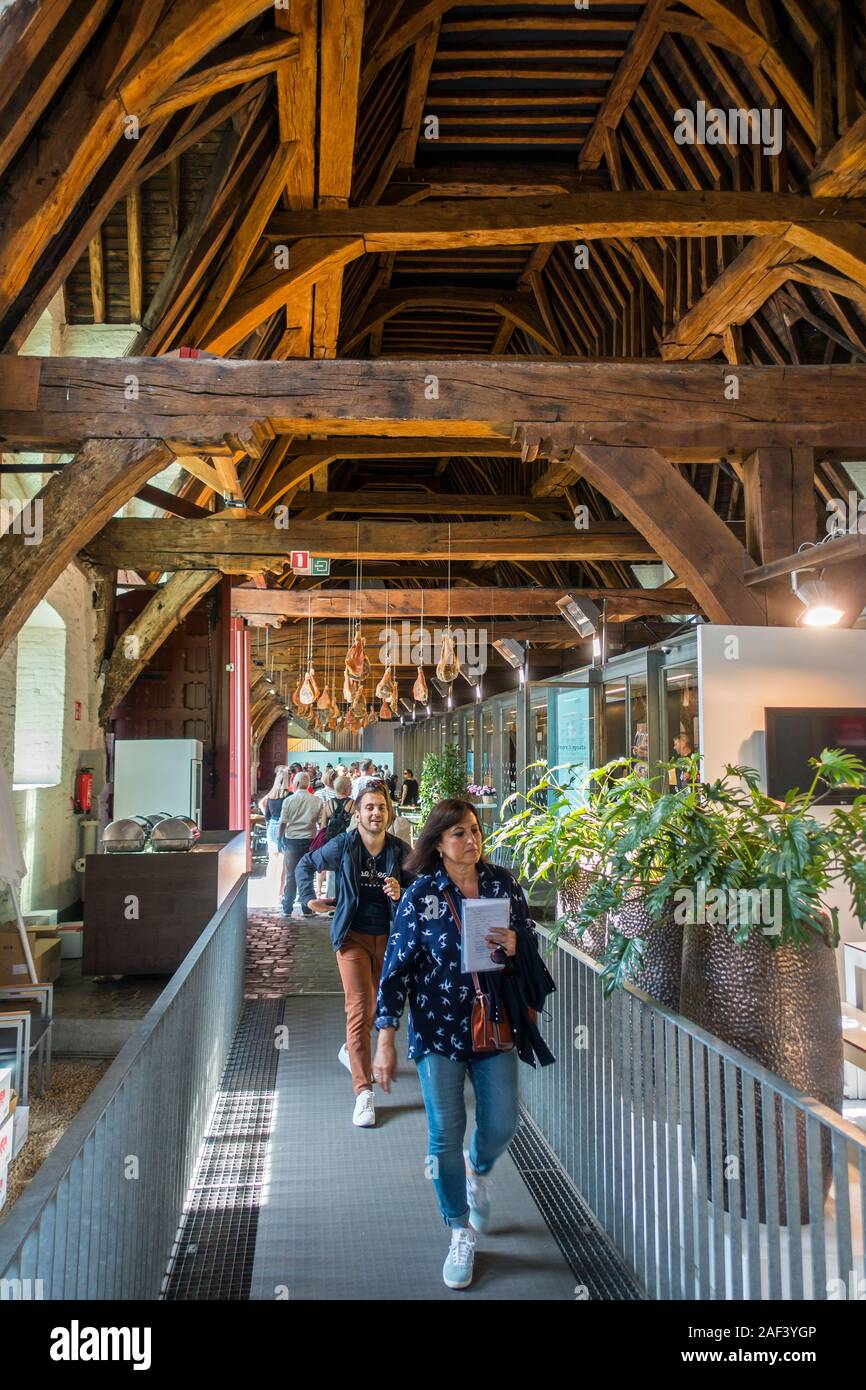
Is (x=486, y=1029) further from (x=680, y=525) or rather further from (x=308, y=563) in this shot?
(x=308, y=563)

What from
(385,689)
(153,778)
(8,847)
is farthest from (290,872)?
(8,847)

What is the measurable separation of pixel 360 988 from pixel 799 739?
2670 mm

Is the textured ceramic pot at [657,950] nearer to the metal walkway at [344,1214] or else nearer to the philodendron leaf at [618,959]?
the philodendron leaf at [618,959]

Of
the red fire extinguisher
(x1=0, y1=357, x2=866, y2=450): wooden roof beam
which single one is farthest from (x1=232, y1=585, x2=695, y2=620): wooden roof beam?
(x1=0, y1=357, x2=866, y2=450): wooden roof beam

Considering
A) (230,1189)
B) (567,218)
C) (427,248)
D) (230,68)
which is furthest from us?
(427,248)

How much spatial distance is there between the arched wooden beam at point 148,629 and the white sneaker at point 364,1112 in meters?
6.19

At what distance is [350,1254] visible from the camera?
9.37 ft

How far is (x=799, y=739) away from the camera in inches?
197

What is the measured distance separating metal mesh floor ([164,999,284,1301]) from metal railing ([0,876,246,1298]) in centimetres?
7

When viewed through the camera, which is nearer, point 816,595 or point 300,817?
point 816,595

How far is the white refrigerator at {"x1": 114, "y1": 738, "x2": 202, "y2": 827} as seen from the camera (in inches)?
363

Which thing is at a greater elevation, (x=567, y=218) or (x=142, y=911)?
(x=567, y=218)

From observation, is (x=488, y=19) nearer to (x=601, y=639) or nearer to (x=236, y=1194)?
(x=601, y=639)

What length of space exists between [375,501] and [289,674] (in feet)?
41.7
